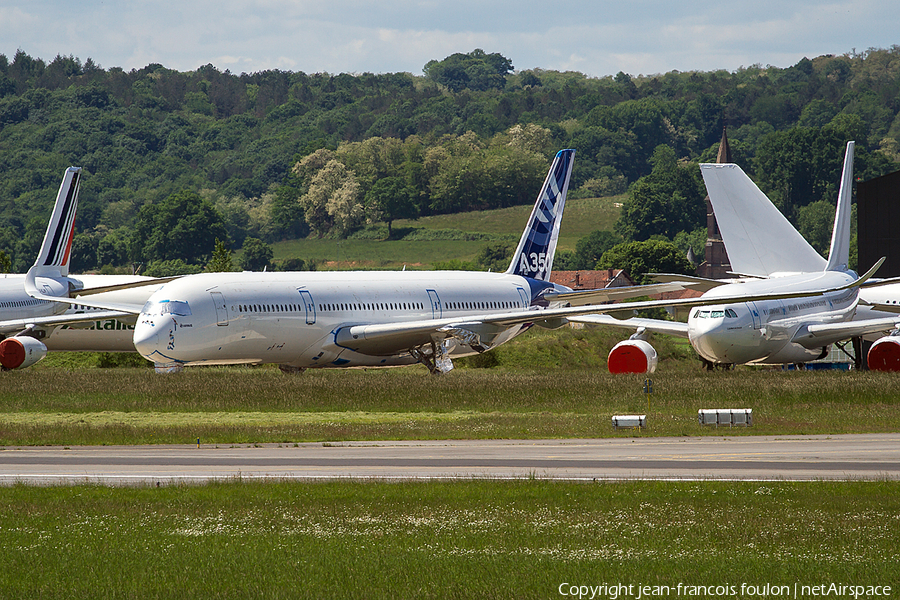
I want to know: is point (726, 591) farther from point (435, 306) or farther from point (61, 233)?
point (61, 233)

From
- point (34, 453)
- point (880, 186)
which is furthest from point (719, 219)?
point (34, 453)

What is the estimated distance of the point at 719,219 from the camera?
66.9 meters

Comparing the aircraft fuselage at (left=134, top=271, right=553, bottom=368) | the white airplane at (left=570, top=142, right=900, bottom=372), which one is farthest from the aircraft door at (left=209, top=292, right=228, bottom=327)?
the white airplane at (left=570, top=142, right=900, bottom=372)

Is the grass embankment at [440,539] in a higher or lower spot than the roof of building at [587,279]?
higher

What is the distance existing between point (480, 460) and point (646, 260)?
157 m

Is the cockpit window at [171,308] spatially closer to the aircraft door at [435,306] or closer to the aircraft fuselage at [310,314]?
the aircraft fuselage at [310,314]

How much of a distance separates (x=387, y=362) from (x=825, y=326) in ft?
65.9

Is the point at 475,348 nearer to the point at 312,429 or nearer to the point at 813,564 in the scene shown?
the point at 312,429

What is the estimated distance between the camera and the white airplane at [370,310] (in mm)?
40938

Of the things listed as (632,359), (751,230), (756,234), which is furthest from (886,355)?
(751,230)

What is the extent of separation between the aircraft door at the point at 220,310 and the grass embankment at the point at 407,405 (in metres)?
2.53

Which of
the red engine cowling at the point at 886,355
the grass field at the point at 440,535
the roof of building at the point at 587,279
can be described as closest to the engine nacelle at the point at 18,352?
the grass field at the point at 440,535

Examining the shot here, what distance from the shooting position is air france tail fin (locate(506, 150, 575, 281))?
2272 inches

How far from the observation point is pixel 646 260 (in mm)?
179000
